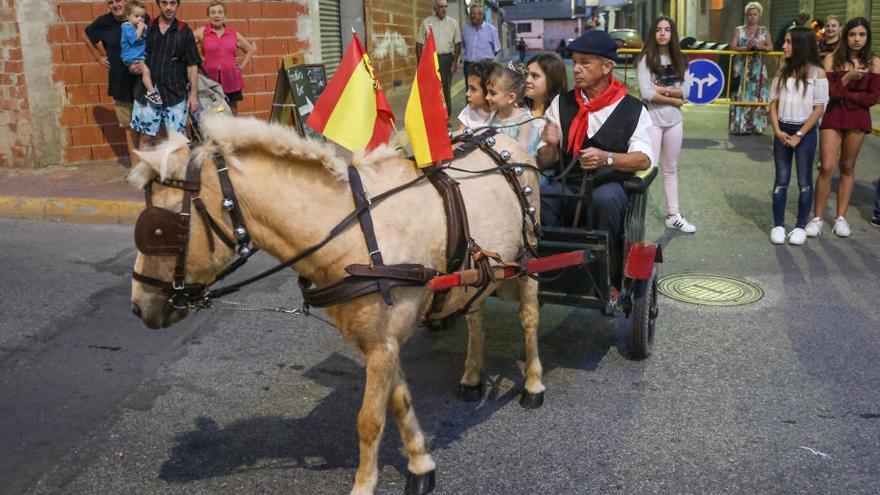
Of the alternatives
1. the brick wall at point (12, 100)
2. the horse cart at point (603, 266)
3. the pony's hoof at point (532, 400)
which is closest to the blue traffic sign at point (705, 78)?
the horse cart at point (603, 266)

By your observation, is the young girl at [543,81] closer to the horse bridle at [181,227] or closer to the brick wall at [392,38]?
the horse bridle at [181,227]

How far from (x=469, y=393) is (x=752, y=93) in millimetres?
10987

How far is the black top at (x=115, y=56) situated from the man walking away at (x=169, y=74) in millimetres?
474

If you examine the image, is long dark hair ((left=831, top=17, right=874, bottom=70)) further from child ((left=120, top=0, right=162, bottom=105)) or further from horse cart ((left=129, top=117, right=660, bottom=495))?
child ((left=120, top=0, right=162, bottom=105))

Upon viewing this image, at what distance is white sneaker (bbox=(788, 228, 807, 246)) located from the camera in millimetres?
7699

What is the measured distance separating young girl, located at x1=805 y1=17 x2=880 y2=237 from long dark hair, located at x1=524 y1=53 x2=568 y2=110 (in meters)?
3.69

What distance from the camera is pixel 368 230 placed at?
335 cm

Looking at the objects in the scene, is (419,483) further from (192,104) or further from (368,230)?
(192,104)

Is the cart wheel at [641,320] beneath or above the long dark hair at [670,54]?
beneath

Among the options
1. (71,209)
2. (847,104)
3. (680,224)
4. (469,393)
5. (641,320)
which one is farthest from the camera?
(71,209)

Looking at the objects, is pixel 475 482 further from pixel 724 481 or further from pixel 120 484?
pixel 120 484

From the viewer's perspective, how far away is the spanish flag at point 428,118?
12.3 feet

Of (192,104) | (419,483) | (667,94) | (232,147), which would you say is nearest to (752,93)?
(667,94)

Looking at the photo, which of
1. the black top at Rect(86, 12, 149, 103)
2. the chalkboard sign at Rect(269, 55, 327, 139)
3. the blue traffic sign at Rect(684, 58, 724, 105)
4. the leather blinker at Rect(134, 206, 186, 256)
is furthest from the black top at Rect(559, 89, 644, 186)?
the blue traffic sign at Rect(684, 58, 724, 105)
